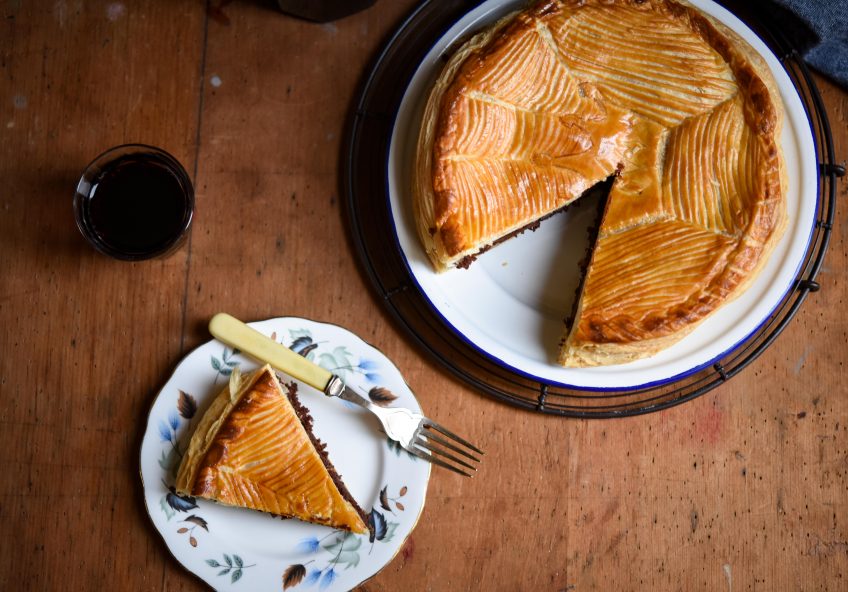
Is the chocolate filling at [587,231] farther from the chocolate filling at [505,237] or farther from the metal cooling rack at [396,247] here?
the metal cooling rack at [396,247]

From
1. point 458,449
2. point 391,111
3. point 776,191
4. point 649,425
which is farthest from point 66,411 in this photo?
point 776,191

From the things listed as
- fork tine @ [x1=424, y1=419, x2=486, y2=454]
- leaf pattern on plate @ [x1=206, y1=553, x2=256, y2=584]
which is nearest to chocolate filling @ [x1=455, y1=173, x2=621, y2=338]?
fork tine @ [x1=424, y1=419, x2=486, y2=454]

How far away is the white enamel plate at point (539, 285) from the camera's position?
2.78 m

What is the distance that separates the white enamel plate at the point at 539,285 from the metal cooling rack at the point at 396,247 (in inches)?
4.0

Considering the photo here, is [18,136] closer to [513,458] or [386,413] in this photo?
[386,413]

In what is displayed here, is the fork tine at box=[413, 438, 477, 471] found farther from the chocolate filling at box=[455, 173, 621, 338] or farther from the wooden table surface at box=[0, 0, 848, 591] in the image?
the chocolate filling at box=[455, 173, 621, 338]

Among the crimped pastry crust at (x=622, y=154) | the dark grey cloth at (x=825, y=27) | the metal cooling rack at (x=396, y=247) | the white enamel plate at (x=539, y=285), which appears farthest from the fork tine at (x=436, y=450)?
the dark grey cloth at (x=825, y=27)

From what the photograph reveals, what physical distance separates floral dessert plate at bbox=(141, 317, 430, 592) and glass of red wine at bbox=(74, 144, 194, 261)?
19.5 inches

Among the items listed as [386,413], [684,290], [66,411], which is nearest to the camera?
[684,290]

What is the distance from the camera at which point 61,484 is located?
9.66 ft

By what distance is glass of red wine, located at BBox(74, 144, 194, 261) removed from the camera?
2748 mm

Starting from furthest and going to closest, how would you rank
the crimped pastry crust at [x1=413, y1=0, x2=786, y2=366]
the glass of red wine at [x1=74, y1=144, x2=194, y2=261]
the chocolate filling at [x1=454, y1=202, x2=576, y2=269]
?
the chocolate filling at [x1=454, y1=202, x2=576, y2=269], the glass of red wine at [x1=74, y1=144, x2=194, y2=261], the crimped pastry crust at [x1=413, y1=0, x2=786, y2=366]

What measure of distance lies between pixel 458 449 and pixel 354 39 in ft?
6.14

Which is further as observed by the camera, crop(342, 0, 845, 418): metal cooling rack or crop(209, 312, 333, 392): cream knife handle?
crop(342, 0, 845, 418): metal cooling rack
